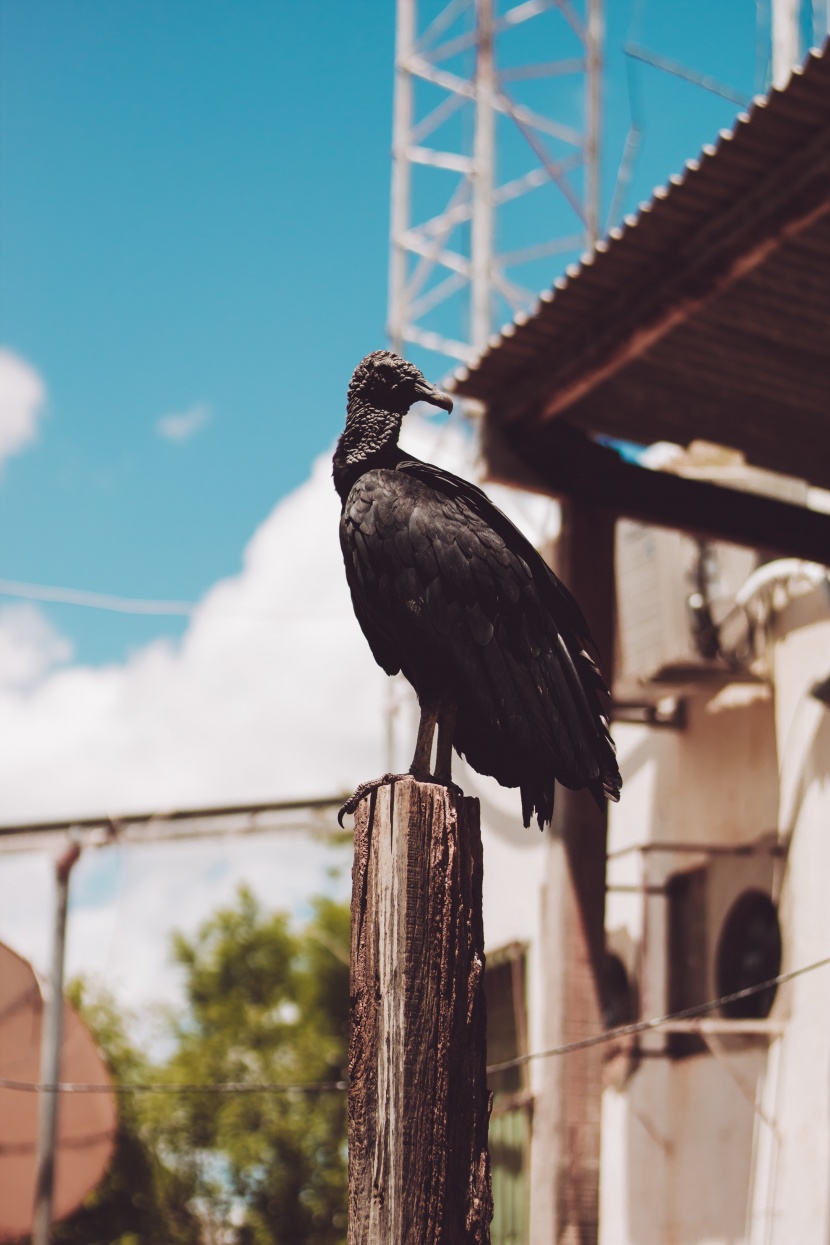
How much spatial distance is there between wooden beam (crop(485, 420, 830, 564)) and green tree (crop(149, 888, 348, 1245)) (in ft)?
→ 68.1

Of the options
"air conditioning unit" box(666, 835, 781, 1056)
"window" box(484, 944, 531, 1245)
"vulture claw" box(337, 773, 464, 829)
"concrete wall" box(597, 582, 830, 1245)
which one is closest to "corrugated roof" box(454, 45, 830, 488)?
"concrete wall" box(597, 582, 830, 1245)

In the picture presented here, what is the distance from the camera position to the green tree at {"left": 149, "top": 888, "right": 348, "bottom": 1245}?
3070 cm

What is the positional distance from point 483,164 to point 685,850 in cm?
806

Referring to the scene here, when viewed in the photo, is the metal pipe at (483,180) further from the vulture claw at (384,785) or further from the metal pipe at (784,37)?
the vulture claw at (384,785)

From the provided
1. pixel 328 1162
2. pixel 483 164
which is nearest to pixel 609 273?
pixel 483 164

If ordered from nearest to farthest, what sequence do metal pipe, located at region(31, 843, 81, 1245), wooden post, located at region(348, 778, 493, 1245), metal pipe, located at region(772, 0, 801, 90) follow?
wooden post, located at region(348, 778, 493, 1245) < metal pipe, located at region(31, 843, 81, 1245) < metal pipe, located at region(772, 0, 801, 90)

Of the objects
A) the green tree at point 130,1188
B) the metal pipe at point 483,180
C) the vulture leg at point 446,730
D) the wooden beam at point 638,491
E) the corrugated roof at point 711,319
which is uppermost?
the metal pipe at point 483,180

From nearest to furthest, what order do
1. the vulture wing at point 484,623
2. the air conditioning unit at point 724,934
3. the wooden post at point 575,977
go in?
the vulture wing at point 484,623 → the wooden post at point 575,977 → the air conditioning unit at point 724,934

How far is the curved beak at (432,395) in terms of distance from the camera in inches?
178

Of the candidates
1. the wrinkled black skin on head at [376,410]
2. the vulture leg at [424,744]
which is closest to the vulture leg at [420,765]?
the vulture leg at [424,744]

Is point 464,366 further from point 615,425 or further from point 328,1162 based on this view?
point 328,1162

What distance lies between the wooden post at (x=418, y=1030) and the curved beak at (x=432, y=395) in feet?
3.88

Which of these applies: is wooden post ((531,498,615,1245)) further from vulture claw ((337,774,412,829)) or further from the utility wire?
vulture claw ((337,774,412,829))

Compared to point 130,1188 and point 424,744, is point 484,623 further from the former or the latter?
point 130,1188
